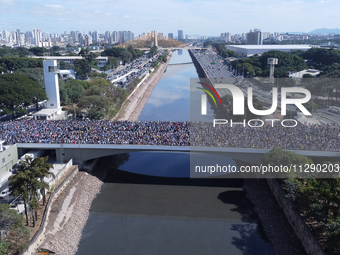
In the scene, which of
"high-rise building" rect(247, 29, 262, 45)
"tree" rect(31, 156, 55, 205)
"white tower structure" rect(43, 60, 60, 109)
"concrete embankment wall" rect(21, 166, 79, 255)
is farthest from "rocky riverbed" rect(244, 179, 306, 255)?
"high-rise building" rect(247, 29, 262, 45)

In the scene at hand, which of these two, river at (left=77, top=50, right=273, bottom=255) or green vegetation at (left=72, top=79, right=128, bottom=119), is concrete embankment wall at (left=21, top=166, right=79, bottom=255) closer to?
river at (left=77, top=50, right=273, bottom=255)

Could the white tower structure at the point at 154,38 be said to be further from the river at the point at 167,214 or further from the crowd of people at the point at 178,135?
the river at the point at 167,214

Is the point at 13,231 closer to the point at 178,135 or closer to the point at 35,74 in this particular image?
the point at 178,135

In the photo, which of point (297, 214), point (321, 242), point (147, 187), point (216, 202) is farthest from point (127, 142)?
point (321, 242)

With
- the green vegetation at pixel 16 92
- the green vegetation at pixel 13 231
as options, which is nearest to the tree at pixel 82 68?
the green vegetation at pixel 16 92

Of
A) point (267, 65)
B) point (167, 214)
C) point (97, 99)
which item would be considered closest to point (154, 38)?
point (267, 65)

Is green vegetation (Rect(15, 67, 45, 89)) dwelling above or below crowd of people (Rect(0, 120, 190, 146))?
above
